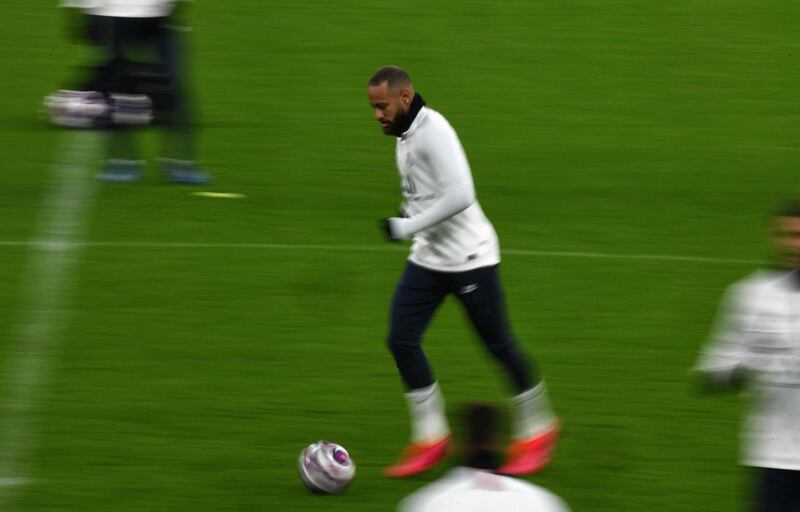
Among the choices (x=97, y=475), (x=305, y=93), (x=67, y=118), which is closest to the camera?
(x=97, y=475)

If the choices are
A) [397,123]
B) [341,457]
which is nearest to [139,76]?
[397,123]

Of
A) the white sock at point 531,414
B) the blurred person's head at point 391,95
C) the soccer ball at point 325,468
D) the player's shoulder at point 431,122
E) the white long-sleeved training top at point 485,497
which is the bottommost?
the soccer ball at point 325,468

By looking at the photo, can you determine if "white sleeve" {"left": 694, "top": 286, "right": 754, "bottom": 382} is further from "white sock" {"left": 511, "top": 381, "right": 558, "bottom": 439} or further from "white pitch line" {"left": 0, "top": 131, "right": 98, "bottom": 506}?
"white pitch line" {"left": 0, "top": 131, "right": 98, "bottom": 506}

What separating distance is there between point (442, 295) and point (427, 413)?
2.04 ft

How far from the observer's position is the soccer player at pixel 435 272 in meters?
7.38

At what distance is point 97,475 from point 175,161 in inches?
221

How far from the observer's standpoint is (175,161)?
13.2 metres

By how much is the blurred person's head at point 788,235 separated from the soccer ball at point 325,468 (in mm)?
2746

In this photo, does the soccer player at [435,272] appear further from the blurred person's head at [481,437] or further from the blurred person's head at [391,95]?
the blurred person's head at [481,437]

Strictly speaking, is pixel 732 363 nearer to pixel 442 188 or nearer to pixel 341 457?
pixel 442 188

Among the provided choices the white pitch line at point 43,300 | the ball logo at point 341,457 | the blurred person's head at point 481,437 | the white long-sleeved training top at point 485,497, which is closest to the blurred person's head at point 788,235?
the blurred person's head at point 481,437

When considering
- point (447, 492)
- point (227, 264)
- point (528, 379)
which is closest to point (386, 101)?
point (528, 379)

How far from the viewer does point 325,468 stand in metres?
7.71

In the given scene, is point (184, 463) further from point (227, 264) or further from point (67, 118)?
point (67, 118)
